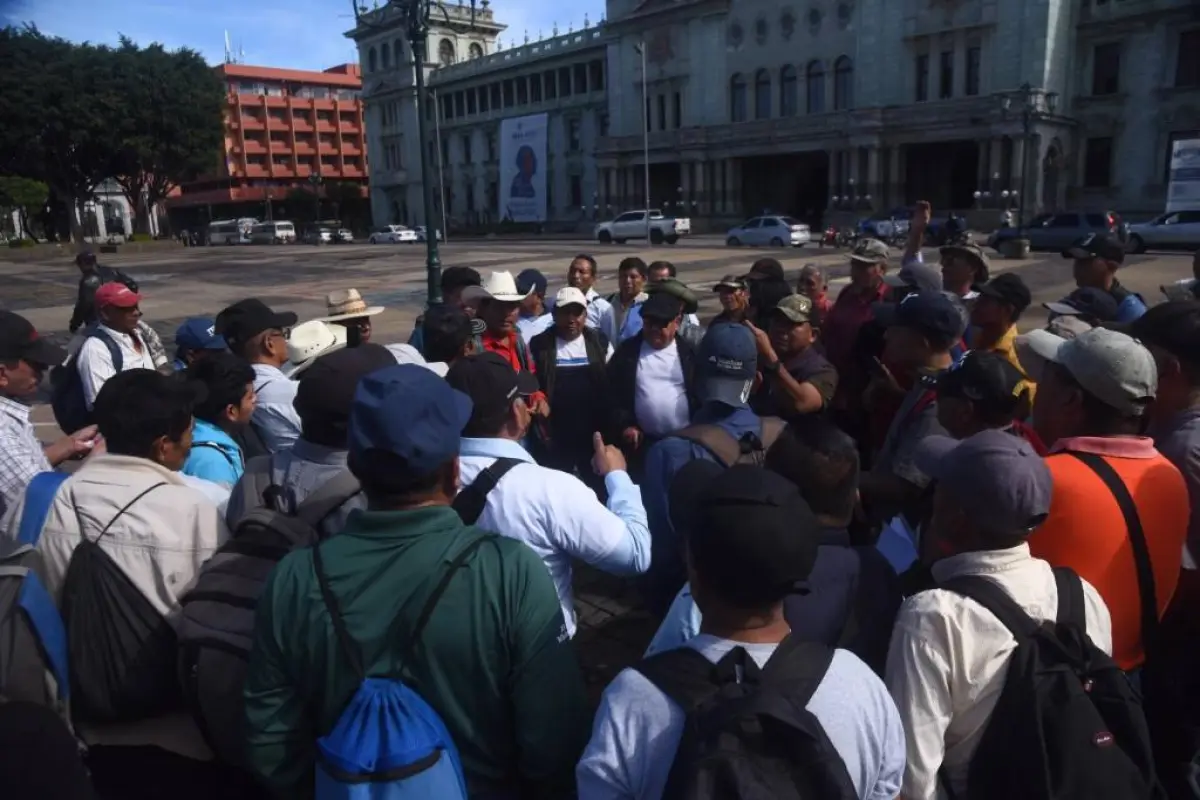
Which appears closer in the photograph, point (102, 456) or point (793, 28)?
point (102, 456)

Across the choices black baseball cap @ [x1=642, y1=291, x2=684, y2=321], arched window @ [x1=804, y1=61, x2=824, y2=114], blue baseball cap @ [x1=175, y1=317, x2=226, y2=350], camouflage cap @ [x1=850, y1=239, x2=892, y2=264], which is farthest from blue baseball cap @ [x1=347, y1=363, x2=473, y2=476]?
arched window @ [x1=804, y1=61, x2=824, y2=114]

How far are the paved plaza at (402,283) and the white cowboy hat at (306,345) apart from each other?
1.93 meters

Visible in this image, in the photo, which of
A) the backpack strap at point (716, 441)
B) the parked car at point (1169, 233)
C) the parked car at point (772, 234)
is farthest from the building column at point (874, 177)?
the backpack strap at point (716, 441)

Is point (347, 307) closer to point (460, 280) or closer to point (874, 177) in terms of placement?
point (460, 280)

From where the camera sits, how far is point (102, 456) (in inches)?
94.7

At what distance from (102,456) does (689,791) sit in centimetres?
191

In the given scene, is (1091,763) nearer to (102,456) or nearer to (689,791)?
(689,791)

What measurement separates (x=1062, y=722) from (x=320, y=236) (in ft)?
204

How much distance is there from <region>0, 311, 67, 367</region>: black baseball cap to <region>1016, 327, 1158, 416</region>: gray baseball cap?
3861 millimetres

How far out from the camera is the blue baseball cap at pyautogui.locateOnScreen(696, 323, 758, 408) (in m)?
3.19

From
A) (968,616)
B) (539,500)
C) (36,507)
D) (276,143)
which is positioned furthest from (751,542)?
(276,143)

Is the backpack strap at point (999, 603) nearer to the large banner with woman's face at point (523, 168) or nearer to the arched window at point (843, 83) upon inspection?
the arched window at point (843, 83)

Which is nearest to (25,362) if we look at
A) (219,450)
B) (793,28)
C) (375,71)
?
(219,450)

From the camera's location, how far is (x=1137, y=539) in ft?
Result: 7.45
